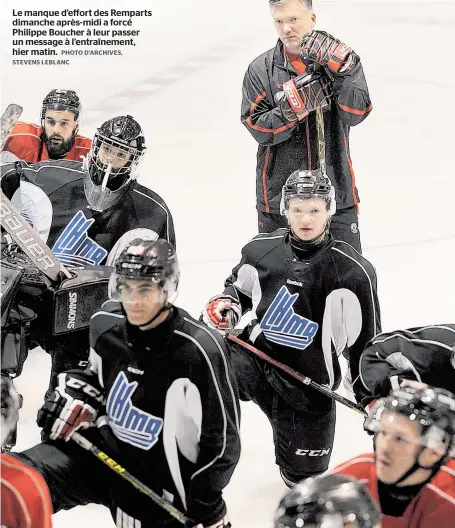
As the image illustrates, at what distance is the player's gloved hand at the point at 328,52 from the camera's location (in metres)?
3.41

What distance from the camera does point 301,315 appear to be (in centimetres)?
299

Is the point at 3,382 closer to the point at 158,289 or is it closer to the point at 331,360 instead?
the point at 158,289

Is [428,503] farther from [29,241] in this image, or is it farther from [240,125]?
[240,125]

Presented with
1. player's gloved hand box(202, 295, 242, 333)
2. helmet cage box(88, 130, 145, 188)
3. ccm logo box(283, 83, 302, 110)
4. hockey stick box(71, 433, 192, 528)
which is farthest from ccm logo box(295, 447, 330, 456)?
ccm logo box(283, 83, 302, 110)

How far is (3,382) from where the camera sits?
7.37 ft

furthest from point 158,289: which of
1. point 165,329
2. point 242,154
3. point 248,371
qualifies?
point 242,154

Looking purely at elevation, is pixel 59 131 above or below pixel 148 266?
above

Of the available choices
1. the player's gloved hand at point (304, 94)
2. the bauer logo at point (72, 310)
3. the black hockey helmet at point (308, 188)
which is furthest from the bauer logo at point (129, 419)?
the player's gloved hand at point (304, 94)

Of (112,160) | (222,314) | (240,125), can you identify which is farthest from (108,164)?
(240,125)

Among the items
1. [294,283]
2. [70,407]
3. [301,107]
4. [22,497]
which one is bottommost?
[22,497]

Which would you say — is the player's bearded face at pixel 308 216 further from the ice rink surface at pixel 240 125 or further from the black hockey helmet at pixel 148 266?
the ice rink surface at pixel 240 125

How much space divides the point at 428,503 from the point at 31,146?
2161 millimetres

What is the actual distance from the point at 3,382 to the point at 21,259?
0.73 m

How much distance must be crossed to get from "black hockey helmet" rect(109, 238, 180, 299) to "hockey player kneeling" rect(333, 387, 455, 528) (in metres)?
0.54
